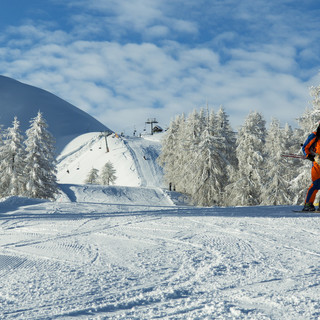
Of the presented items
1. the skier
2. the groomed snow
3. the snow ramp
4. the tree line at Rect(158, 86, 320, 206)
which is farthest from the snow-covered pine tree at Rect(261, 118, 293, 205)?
the groomed snow

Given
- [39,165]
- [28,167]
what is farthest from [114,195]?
[28,167]

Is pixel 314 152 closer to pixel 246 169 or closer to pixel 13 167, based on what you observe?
pixel 246 169

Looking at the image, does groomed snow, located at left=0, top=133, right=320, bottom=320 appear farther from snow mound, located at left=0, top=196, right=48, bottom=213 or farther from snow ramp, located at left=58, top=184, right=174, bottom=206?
snow ramp, located at left=58, top=184, right=174, bottom=206

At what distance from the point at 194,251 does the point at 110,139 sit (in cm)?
8863

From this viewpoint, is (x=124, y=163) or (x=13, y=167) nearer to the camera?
(x=13, y=167)

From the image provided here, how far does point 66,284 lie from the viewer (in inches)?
108

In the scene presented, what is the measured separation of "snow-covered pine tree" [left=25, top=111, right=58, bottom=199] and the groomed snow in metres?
22.7

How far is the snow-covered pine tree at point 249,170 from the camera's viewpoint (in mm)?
28672

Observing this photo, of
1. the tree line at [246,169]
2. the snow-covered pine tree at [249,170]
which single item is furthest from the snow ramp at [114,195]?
the snow-covered pine tree at [249,170]

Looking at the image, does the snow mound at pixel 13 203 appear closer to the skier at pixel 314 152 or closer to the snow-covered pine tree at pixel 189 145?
the skier at pixel 314 152

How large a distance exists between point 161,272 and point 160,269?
10 cm

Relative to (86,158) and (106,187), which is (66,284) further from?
(86,158)

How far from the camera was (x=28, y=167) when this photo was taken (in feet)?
94.8

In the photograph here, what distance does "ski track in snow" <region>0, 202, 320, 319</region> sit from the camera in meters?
2.20
